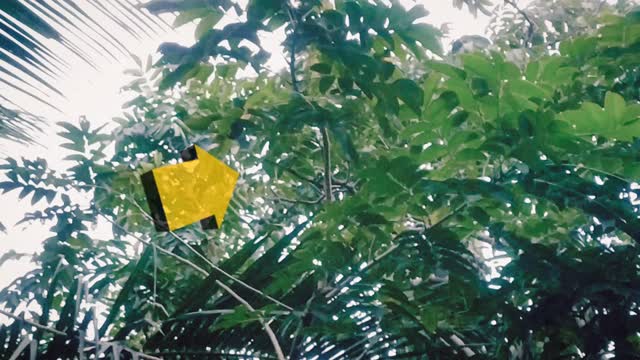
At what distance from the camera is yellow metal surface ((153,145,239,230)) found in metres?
1.85

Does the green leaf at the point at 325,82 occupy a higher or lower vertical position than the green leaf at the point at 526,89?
lower

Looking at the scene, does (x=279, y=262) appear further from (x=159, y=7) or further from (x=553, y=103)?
(x=553, y=103)

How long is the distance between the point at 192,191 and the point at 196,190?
0.02m

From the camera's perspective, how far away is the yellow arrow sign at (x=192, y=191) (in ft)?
6.10

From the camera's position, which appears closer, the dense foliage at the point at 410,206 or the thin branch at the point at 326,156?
the dense foliage at the point at 410,206

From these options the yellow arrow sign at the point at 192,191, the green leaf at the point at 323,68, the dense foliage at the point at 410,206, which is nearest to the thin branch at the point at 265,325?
the dense foliage at the point at 410,206

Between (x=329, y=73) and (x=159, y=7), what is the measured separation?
1.59 feet

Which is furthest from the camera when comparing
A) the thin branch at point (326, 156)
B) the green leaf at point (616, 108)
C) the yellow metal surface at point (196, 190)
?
the yellow metal surface at point (196, 190)

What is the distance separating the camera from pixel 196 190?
183 cm

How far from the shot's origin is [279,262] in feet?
4.79

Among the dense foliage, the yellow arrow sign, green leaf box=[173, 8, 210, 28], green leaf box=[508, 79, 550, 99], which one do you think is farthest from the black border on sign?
green leaf box=[508, 79, 550, 99]

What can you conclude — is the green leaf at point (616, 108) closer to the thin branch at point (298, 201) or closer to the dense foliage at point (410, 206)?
the dense foliage at point (410, 206)

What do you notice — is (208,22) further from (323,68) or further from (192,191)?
(192,191)

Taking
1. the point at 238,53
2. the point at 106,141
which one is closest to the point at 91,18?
the point at 238,53
